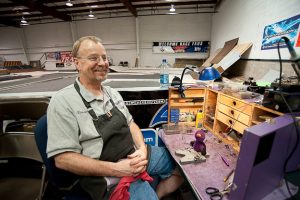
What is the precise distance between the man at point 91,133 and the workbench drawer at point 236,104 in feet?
2.73

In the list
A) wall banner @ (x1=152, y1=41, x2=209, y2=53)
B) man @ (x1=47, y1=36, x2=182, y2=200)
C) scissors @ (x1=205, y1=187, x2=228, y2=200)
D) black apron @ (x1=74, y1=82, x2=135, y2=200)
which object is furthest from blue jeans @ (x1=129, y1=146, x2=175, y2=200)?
Answer: wall banner @ (x1=152, y1=41, x2=209, y2=53)

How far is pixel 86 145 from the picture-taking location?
0.91m

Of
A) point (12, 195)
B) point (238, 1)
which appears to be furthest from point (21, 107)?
point (238, 1)

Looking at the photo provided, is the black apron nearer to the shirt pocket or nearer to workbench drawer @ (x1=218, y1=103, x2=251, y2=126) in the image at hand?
the shirt pocket

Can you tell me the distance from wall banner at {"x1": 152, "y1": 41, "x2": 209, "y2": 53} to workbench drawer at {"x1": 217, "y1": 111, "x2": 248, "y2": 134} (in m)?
5.03

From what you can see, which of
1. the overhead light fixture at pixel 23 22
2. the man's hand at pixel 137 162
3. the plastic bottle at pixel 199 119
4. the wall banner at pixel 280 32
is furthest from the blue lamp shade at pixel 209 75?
the overhead light fixture at pixel 23 22

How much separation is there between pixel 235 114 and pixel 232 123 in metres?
0.10

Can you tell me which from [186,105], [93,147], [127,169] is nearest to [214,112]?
[186,105]

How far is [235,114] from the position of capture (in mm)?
1329

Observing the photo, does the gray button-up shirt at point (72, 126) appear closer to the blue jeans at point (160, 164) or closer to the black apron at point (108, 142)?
the black apron at point (108, 142)

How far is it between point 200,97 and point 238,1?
3.24 metres

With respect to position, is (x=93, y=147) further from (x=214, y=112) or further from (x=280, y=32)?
(x=280, y=32)

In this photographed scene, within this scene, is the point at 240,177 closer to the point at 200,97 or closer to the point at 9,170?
the point at 200,97

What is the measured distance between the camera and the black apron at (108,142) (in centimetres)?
86
